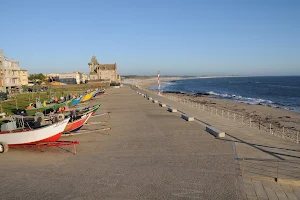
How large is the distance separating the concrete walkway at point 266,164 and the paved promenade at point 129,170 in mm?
447

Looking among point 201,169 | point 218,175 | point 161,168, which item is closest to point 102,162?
point 161,168

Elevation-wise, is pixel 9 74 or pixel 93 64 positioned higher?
pixel 93 64

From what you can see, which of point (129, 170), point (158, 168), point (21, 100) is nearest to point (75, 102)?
point (21, 100)

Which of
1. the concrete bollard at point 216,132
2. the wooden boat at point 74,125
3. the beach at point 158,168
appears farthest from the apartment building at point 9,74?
the concrete bollard at point 216,132

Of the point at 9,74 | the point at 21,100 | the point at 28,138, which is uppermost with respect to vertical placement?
the point at 9,74

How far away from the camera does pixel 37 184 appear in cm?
960

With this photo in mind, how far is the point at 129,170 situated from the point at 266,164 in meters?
5.82

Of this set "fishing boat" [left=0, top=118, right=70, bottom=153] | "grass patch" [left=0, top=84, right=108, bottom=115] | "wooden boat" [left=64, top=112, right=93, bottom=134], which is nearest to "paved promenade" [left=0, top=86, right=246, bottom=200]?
"fishing boat" [left=0, top=118, right=70, bottom=153]

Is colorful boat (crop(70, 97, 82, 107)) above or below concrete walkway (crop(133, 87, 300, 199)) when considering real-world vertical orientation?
above

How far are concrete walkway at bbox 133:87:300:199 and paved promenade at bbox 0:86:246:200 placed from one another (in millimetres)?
447

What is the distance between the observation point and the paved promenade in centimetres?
865

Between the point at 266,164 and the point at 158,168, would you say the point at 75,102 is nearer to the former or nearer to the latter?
the point at 158,168

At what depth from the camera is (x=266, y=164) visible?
10.4m

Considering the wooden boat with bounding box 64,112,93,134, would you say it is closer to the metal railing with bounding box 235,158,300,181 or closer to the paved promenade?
the paved promenade
